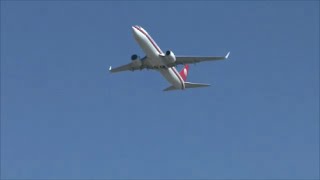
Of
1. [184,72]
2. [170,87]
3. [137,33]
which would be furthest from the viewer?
[184,72]

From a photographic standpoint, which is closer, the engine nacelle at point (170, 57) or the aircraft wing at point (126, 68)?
the engine nacelle at point (170, 57)

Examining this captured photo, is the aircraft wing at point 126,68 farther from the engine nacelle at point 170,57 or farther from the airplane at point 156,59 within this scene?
the engine nacelle at point 170,57

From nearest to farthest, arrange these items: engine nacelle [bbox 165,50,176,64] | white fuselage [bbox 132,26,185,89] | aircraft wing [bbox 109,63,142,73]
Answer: white fuselage [bbox 132,26,185,89], engine nacelle [bbox 165,50,176,64], aircraft wing [bbox 109,63,142,73]

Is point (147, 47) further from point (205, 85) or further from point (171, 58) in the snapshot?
point (205, 85)

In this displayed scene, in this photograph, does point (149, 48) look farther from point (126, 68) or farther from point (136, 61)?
point (126, 68)

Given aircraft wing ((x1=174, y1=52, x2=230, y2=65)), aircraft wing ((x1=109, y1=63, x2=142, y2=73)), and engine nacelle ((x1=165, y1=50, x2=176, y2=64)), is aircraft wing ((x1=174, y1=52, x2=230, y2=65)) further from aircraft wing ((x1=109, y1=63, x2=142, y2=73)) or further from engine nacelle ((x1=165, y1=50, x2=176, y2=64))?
aircraft wing ((x1=109, y1=63, x2=142, y2=73))

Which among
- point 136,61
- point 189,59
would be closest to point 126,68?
point 136,61

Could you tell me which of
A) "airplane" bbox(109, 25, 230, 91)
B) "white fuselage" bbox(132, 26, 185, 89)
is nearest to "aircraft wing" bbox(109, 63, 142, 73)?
Answer: "airplane" bbox(109, 25, 230, 91)

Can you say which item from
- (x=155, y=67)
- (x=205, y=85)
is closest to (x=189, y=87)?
(x=205, y=85)

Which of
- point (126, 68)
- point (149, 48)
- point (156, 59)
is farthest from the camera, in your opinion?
point (126, 68)

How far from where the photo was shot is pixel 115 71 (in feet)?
451

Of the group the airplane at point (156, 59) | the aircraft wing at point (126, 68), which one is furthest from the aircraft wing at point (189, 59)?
the aircraft wing at point (126, 68)

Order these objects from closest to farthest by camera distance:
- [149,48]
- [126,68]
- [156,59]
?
[149,48]
[156,59]
[126,68]

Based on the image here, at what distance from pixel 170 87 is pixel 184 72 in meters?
15.5
